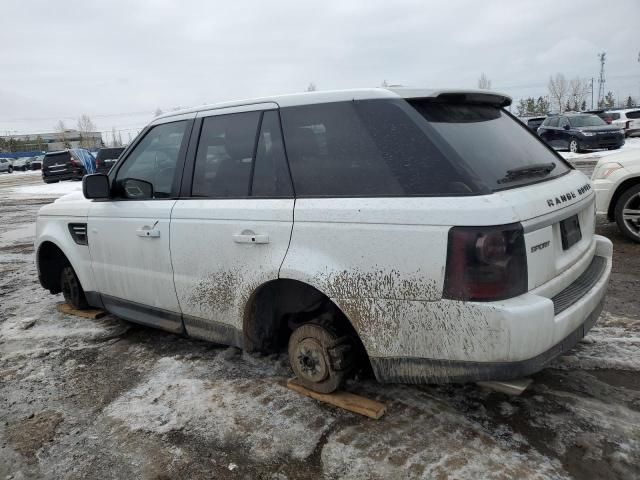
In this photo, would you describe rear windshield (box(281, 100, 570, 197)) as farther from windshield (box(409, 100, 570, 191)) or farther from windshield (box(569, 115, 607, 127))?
windshield (box(569, 115, 607, 127))

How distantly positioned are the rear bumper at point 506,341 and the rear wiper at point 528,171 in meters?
0.59

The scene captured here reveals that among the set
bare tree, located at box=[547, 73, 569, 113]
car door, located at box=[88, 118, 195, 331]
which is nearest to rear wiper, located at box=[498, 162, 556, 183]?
car door, located at box=[88, 118, 195, 331]

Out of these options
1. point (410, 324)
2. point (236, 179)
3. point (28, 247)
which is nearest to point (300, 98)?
point (236, 179)

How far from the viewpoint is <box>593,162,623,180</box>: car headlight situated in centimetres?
611

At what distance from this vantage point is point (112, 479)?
2459 mm

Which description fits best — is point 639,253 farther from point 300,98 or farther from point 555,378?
point 300,98

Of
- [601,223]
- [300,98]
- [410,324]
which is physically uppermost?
[300,98]

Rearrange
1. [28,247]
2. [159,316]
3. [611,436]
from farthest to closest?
[28,247], [159,316], [611,436]

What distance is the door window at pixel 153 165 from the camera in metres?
3.62

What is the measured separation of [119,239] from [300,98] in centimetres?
189

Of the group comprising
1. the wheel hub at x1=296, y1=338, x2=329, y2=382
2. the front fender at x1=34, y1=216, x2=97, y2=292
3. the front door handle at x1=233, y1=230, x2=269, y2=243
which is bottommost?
the wheel hub at x1=296, y1=338, x2=329, y2=382

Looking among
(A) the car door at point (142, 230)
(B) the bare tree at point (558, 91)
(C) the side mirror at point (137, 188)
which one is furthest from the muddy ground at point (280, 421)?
(B) the bare tree at point (558, 91)

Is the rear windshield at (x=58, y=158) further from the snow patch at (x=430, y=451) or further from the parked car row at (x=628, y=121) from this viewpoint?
the parked car row at (x=628, y=121)

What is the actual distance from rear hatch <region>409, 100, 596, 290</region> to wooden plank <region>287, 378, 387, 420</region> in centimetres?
111
